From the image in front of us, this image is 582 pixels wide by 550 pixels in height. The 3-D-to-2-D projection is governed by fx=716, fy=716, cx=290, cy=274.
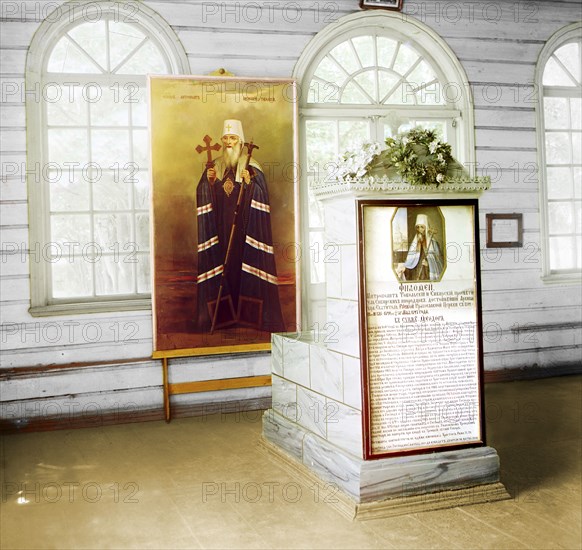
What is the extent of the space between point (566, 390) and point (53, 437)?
4558 millimetres

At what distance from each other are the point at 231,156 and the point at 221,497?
3118 mm

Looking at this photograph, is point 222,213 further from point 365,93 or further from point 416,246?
point 416,246

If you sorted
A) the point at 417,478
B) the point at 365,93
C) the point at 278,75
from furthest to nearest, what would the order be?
the point at 365,93 < the point at 278,75 < the point at 417,478

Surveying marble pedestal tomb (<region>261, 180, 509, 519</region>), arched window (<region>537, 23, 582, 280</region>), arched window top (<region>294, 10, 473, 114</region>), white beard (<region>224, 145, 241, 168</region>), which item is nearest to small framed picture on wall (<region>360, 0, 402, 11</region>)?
arched window top (<region>294, 10, 473, 114</region>)

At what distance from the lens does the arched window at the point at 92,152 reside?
5.89 m

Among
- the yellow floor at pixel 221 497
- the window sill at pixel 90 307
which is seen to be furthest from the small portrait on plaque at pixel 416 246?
the window sill at pixel 90 307

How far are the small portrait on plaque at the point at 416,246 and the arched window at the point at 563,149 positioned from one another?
389 cm

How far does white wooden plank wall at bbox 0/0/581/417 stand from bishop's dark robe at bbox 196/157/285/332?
439 mm

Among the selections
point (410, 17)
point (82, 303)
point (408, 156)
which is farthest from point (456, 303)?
point (410, 17)

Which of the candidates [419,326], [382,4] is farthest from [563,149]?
[419,326]

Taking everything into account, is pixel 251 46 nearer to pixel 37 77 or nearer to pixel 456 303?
pixel 37 77

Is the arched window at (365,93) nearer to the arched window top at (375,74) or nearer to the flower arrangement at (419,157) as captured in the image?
the arched window top at (375,74)

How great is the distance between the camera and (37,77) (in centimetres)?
584

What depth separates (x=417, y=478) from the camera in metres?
3.81
